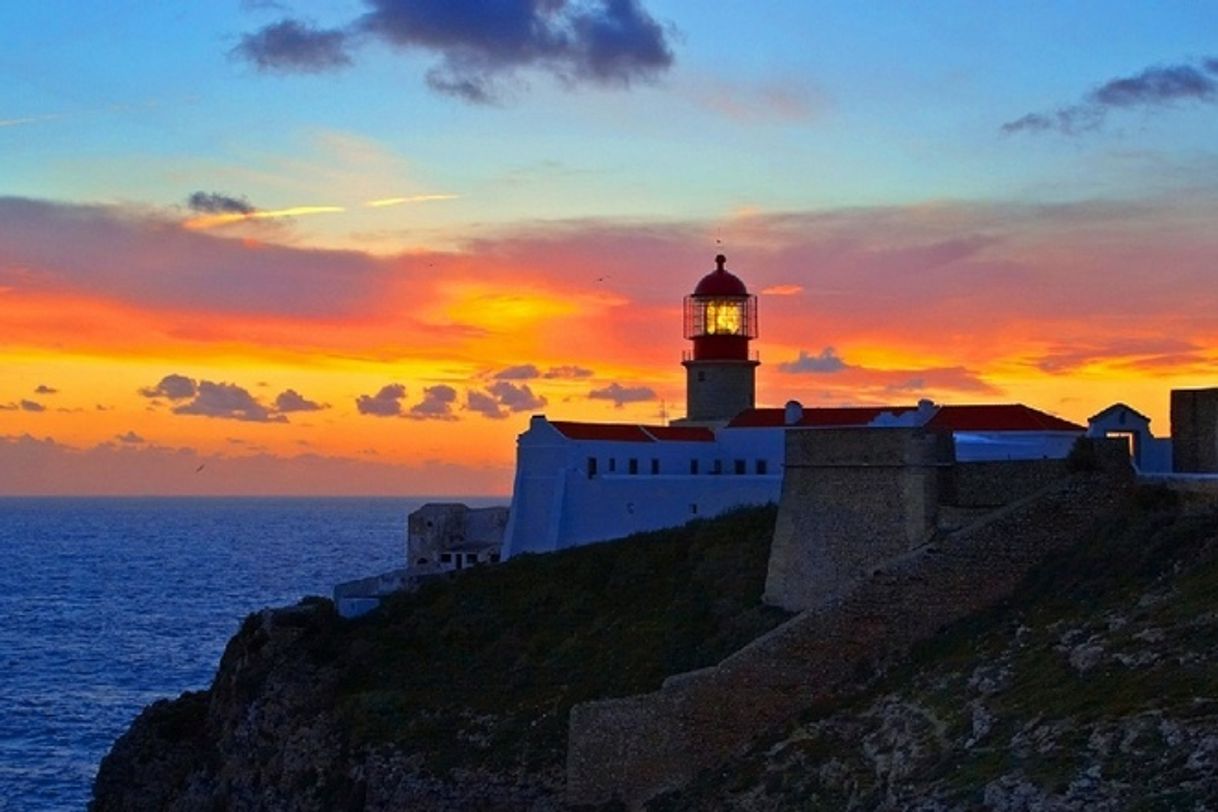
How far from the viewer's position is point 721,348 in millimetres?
54906

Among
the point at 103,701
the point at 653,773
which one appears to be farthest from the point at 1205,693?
the point at 103,701

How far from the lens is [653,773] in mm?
31609

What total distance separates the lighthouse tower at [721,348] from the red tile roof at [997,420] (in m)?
10.3

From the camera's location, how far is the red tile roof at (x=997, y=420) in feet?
144

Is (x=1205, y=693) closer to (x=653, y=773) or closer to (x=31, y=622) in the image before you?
(x=653, y=773)

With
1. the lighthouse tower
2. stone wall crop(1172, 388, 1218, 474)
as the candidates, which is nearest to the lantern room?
the lighthouse tower

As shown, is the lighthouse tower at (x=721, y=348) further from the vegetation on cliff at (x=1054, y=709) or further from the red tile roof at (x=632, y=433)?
the vegetation on cliff at (x=1054, y=709)

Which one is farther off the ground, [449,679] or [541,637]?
[541,637]

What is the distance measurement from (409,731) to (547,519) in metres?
14.0

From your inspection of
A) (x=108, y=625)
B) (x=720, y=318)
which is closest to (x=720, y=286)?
(x=720, y=318)

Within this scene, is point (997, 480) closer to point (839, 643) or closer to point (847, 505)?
point (847, 505)

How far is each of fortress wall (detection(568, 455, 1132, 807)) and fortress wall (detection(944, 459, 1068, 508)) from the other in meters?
1.59

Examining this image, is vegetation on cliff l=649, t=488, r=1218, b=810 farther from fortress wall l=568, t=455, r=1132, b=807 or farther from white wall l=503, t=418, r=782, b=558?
white wall l=503, t=418, r=782, b=558

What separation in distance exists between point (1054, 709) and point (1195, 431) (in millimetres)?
16422
